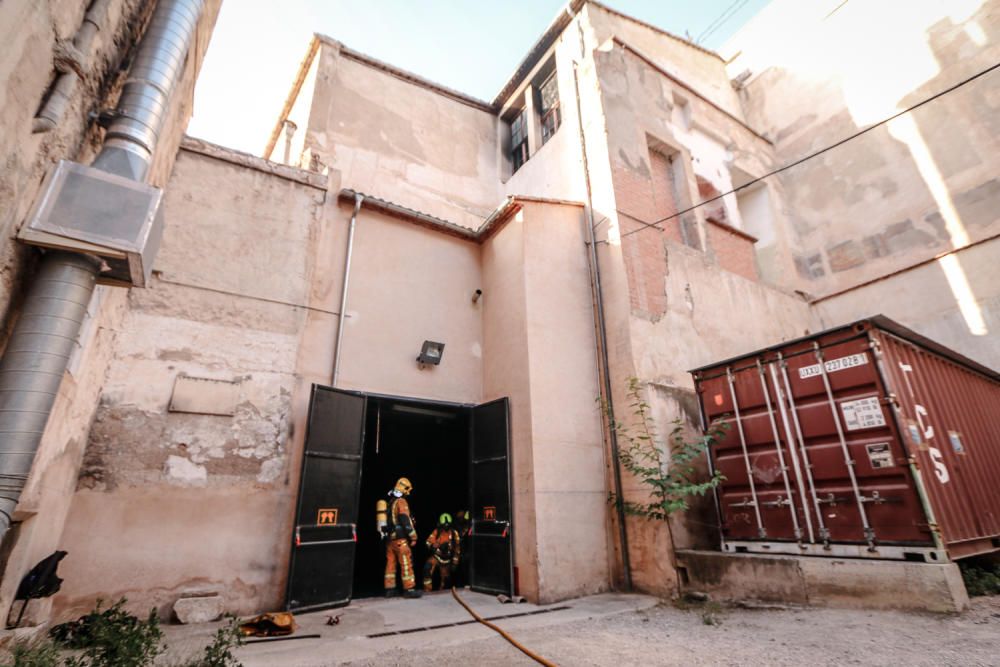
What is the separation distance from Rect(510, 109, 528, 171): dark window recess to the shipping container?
840 centimetres

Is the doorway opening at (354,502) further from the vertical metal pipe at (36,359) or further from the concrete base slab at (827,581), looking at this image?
the vertical metal pipe at (36,359)

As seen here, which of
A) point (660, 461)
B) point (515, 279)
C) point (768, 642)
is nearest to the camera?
point (768, 642)

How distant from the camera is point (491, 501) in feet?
23.9

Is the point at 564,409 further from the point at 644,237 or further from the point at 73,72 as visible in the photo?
the point at 73,72

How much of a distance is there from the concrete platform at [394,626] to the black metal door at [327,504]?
305 mm

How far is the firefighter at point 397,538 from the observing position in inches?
275

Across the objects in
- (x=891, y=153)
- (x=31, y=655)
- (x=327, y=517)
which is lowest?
(x=31, y=655)

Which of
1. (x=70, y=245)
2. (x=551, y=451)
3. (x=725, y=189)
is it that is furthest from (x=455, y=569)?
(x=725, y=189)

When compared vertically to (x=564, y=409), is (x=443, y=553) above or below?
below

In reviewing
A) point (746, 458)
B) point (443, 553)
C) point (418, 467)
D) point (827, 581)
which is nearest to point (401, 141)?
point (418, 467)

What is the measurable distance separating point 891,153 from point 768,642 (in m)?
12.3

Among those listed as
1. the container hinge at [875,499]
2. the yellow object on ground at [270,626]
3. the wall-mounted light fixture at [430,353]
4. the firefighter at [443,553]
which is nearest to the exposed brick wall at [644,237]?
the wall-mounted light fixture at [430,353]

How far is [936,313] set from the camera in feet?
32.6

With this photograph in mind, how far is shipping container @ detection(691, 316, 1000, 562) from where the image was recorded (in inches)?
195
